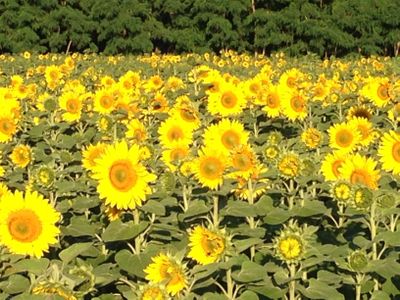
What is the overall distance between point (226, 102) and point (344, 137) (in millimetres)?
1350

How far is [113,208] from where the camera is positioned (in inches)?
126

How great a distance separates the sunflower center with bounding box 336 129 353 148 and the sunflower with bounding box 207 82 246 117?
125 centimetres

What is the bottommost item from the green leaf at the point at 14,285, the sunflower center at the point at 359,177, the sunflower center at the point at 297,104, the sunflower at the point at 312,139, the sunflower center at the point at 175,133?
the sunflower center at the point at 297,104

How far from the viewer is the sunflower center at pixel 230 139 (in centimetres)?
410

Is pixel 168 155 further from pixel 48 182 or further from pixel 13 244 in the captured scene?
pixel 13 244

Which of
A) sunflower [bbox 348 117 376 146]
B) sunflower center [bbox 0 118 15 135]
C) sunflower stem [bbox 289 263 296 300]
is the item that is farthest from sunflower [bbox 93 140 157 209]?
sunflower center [bbox 0 118 15 135]

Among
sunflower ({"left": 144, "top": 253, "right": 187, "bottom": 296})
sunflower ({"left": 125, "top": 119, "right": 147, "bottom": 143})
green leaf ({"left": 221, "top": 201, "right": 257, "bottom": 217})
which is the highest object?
sunflower ({"left": 144, "top": 253, "right": 187, "bottom": 296})

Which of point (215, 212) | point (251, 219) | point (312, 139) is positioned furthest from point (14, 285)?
point (312, 139)

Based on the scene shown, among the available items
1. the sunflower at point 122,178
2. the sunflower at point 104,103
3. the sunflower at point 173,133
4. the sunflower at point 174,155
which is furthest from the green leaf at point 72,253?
the sunflower at point 104,103

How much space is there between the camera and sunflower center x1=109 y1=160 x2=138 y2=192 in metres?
3.07

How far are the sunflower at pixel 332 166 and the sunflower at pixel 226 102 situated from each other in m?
1.97

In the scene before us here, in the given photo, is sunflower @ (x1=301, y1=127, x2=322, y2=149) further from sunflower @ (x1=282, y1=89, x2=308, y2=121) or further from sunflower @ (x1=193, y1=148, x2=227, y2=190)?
sunflower @ (x1=193, y1=148, x2=227, y2=190)

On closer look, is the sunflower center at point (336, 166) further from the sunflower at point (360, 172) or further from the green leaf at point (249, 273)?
the green leaf at point (249, 273)

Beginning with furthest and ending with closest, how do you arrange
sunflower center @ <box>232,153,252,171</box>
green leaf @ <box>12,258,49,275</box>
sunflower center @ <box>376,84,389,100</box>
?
sunflower center @ <box>376,84,389,100</box> < sunflower center @ <box>232,153,252,171</box> < green leaf @ <box>12,258,49,275</box>
